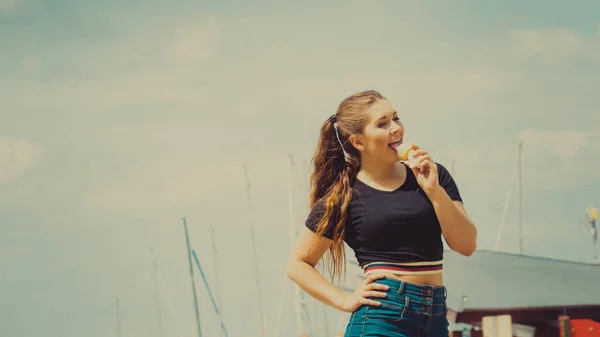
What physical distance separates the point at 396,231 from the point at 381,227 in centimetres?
6

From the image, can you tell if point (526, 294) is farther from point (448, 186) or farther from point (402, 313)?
point (402, 313)

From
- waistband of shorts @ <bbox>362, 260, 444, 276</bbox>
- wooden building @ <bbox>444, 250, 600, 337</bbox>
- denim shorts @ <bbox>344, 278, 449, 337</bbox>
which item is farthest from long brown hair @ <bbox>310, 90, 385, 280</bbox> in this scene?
wooden building @ <bbox>444, 250, 600, 337</bbox>

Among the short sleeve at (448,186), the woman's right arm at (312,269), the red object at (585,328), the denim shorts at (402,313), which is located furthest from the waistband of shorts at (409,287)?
the red object at (585,328)

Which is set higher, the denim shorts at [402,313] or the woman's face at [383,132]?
the woman's face at [383,132]

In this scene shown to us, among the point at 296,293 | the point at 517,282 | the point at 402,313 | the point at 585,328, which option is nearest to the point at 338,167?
the point at 402,313

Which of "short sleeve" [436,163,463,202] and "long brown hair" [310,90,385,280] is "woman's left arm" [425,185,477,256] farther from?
"long brown hair" [310,90,385,280]

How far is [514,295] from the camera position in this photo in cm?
780

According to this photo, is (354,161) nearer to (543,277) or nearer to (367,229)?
(367,229)

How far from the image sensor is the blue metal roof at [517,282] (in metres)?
7.53

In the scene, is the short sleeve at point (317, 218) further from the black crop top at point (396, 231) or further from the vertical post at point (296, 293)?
the vertical post at point (296, 293)

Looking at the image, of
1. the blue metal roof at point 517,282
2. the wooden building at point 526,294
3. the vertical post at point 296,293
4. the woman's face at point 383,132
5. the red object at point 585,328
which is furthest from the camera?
the vertical post at point 296,293

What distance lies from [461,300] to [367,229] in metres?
4.33

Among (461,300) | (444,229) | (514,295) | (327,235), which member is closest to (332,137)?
(327,235)

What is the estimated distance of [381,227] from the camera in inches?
119
